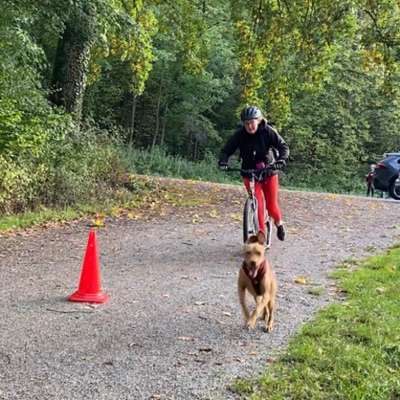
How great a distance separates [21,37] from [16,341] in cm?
755

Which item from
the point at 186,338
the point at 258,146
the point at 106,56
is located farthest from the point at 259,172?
the point at 106,56

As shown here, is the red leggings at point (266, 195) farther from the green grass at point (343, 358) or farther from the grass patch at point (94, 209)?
the grass patch at point (94, 209)

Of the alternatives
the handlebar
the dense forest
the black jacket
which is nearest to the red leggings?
the handlebar

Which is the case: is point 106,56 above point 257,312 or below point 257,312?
above

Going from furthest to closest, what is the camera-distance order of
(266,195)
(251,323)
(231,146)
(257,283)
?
(266,195) < (231,146) < (251,323) < (257,283)

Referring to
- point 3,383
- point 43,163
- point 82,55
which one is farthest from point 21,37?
point 3,383

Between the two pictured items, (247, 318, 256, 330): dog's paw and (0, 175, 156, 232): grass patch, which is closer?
(247, 318, 256, 330): dog's paw

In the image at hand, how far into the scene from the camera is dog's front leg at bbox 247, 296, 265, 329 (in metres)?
4.96

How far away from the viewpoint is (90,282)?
584cm

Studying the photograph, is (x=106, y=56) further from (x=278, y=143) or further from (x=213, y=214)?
(x=278, y=143)

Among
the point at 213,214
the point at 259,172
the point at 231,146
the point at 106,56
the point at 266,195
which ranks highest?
the point at 106,56

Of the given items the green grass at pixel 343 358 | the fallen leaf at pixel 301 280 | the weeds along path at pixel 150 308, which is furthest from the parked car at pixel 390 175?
the green grass at pixel 343 358

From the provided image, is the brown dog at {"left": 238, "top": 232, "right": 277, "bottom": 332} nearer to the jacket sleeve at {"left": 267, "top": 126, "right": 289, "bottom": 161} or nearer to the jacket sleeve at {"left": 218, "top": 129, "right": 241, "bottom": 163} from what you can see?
the jacket sleeve at {"left": 267, "top": 126, "right": 289, "bottom": 161}

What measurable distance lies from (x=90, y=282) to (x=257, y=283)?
179 centimetres
